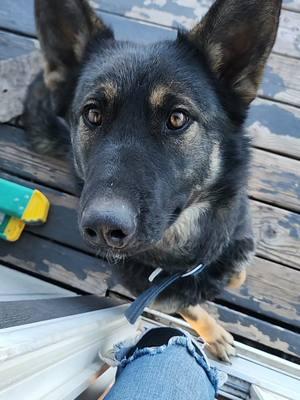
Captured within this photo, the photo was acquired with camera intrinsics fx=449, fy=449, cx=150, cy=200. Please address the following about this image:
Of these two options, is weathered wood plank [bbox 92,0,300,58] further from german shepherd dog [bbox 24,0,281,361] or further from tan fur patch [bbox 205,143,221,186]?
tan fur patch [bbox 205,143,221,186]

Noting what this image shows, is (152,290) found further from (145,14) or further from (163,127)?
(145,14)

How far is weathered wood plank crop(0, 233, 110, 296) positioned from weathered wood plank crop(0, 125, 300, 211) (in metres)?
0.29

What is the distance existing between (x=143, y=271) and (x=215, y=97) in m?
0.76

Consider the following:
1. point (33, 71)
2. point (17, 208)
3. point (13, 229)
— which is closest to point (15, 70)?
point (33, 71)

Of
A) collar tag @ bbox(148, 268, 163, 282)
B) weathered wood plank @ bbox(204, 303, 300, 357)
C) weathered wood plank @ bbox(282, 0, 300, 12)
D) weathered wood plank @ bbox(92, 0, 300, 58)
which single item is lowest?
weathered wood plank @ bbox(204, 303, 300, 357)

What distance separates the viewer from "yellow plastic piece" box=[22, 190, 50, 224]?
216cm

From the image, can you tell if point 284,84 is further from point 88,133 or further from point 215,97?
point 88,133

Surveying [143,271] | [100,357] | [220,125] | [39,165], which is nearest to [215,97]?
[220,125]

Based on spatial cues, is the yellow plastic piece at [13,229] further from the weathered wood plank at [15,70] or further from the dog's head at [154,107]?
the dog's head at [154,107]

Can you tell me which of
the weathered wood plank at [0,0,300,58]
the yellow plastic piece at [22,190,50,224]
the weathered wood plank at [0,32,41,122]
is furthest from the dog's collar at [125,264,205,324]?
the weathered wood plank at [0,0,300,58]

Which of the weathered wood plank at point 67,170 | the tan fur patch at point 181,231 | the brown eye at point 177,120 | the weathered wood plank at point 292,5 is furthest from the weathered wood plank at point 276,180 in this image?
the brown eye at point 177,120

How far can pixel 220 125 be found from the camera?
4.65 ft

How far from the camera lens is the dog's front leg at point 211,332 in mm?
1858

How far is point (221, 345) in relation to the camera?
6.13 ft
